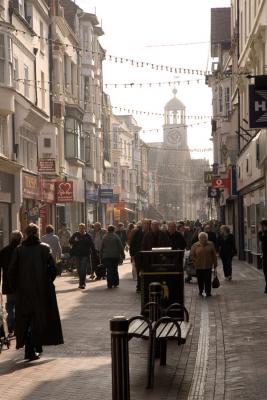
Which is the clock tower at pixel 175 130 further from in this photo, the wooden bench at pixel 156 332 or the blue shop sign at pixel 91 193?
the wooden bench at pixel 156 332

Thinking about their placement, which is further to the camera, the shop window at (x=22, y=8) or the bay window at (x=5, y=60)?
the shop window at (x=22, y=8)

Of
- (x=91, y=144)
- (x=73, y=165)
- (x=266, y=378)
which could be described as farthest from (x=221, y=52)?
(x=266, y=378)

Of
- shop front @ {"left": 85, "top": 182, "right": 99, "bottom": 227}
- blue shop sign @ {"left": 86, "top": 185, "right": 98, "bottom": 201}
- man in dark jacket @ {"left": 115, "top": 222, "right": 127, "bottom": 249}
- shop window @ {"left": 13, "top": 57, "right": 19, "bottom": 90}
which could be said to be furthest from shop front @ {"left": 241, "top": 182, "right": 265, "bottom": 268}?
shop front @ {"left": 85, "top": 182, "right": 99, "bottom": 227}

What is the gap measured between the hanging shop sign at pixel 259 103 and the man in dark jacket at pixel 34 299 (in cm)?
387

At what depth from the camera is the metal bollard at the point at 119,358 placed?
22.9ft

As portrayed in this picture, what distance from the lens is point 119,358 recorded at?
23.2 ft

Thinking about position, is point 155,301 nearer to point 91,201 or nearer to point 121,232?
point 121,232

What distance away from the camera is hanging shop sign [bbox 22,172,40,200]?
33.7 m

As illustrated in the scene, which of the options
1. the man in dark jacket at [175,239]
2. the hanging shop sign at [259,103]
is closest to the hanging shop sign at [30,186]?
the man in dark jacket at [175,239]

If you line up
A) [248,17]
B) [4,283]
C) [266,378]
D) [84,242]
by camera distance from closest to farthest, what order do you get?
[266,378], [4,283], [84,242], [248,17]

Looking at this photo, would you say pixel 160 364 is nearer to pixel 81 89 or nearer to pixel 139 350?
pixel 139 350

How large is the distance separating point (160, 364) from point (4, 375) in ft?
6.07

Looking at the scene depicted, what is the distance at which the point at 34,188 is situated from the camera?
3603cm

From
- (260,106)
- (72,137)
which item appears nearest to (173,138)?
(72,137)
